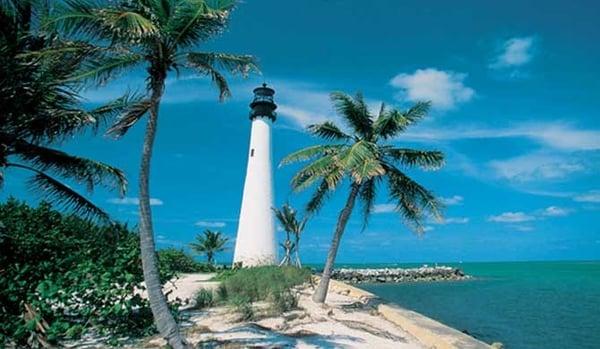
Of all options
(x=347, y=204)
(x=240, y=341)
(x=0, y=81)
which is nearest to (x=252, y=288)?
(x=347, y=204)

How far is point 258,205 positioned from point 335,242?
1204 centimetres

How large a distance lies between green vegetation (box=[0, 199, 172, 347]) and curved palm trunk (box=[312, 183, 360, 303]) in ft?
19.8

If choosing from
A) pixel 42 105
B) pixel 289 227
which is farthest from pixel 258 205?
pixel 42 105

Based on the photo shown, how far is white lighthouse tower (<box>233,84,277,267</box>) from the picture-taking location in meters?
25.4

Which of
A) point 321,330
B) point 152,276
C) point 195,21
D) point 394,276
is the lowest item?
point 394,276

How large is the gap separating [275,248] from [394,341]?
55.9 feet

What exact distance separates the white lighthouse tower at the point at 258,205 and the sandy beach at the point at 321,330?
12344 mm

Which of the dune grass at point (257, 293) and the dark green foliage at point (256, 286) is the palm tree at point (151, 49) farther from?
the dark green foliage at point (256, 286)

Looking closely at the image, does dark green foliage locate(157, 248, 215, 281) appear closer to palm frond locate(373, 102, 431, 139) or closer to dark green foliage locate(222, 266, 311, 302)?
dark green foliage locate(222, 266, 311, 302)

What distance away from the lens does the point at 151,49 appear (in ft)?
23.8

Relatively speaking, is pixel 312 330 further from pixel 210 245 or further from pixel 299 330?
pixel 210 245

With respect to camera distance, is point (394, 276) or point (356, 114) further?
point (394, 276)

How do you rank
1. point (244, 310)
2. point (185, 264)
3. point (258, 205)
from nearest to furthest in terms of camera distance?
1. point (244, 310)
2. point (258, 205)
3. point (185, 264)

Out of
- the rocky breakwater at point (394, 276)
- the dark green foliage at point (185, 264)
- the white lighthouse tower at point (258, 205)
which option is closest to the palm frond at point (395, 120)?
the white lighthouse tower at point (258, 205)
